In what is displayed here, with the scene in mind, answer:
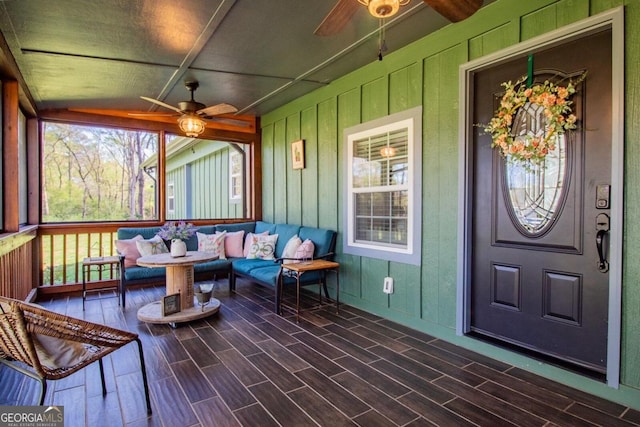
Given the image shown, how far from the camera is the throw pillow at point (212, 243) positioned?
17.2 feet

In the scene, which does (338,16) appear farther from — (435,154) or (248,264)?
(248,264)

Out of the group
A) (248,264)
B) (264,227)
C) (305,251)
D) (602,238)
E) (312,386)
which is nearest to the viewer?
(602,238)

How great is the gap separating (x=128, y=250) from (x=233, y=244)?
1457 mm

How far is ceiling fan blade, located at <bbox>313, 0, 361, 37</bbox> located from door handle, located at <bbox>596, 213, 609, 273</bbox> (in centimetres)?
203

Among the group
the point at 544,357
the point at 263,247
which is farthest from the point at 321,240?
the point at 544,357

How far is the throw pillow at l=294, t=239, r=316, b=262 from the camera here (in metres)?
4.25

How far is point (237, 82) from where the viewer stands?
4.40 metres

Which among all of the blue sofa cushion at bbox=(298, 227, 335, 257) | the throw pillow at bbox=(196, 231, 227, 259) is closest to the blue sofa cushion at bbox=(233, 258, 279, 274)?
the throw pillow at bbox=(196, 231, 227, 259)

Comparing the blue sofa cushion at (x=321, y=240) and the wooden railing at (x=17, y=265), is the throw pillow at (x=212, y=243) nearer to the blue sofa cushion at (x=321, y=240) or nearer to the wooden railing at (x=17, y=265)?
the blue sofa cushion at (x=321, y=240)

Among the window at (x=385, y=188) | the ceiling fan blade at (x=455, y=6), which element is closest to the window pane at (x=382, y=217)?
the window at (x=385, y=188)

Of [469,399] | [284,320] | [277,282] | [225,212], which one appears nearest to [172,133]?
[225,212]

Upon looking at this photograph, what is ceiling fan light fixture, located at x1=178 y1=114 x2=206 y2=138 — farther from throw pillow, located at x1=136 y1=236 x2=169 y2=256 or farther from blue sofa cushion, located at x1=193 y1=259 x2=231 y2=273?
blue sofa cushion, located at x1=193 y1=259 x2=231 y2=273

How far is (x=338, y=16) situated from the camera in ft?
6.77

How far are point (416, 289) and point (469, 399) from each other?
1.30 m
